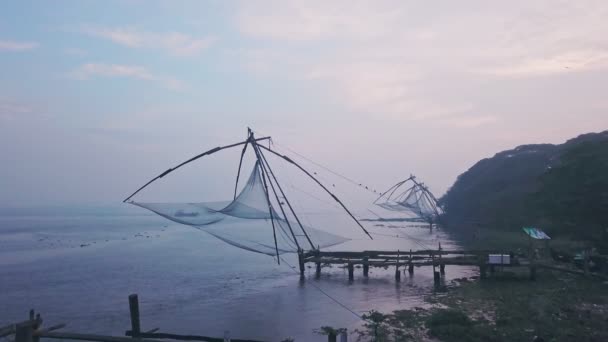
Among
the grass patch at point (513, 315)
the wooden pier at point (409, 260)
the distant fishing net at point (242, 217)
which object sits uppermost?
the distant fishing net at point (242, 217)

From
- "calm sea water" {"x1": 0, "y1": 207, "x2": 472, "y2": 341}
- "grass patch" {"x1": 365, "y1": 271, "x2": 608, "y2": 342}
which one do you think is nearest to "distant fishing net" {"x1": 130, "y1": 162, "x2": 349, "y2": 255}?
"calm sea water" {"x1": 0, "y1": 207, "x2": 472, "y2": 341}

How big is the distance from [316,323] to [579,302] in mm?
6718

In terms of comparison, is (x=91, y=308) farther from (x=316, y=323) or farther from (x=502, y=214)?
(x=502, y=214)

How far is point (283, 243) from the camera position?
15844 millimetres

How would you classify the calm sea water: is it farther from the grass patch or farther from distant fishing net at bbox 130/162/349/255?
distant fishing net at bbox 130/162/349/255

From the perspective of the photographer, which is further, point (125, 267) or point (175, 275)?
point (125, 267)

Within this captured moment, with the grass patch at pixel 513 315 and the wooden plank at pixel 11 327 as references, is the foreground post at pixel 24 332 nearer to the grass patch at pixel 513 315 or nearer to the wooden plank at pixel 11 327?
the wooden plank at pixel 11 327

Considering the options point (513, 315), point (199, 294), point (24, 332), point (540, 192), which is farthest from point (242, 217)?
point (540, 192)

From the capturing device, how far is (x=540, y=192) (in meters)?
21.6

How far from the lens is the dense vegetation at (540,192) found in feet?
58.2

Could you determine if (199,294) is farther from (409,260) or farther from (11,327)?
(11,327)

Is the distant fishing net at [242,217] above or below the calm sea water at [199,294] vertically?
above

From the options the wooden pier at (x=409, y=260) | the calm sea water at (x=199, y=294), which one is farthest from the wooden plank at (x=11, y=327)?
the wooden pier at (x=409, y=260)

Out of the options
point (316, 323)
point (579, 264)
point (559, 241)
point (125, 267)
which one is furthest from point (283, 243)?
point (559, 241)
